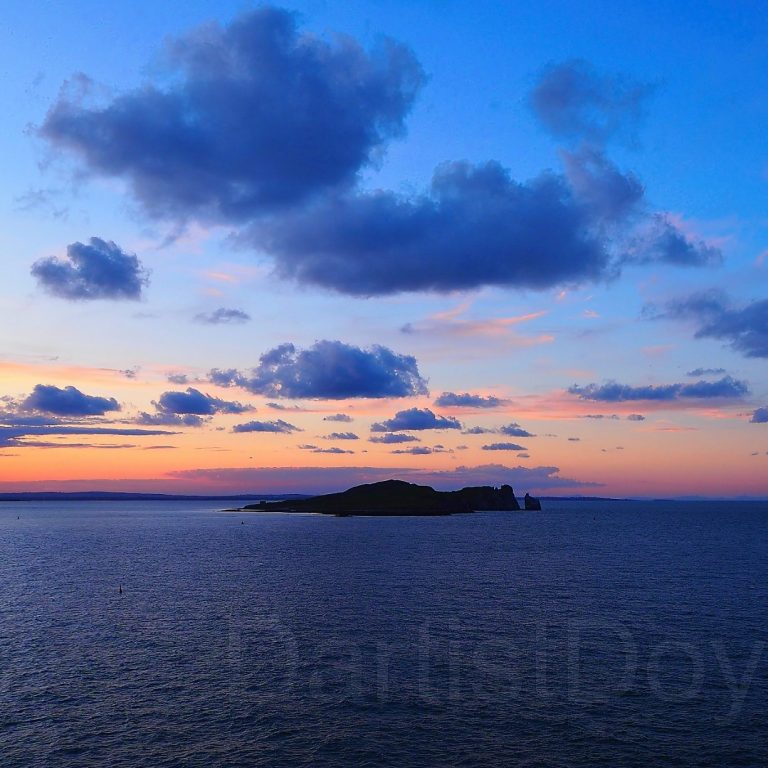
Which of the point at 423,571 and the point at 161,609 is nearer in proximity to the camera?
the point at 161,609

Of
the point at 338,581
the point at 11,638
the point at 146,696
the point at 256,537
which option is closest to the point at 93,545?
the point at 256,537

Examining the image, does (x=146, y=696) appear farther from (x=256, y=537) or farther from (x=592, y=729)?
(x=256, y=537)

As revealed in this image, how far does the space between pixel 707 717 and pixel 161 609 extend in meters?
58.2

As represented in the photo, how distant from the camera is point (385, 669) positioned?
52938 millimetres

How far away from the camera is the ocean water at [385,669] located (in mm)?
39219

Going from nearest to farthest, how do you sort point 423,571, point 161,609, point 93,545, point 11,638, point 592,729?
point 592,729 → point 11,638 → point 161,609 → point 423,571 → point 93,545

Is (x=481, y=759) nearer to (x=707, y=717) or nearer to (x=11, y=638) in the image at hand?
(x=707, y=717)

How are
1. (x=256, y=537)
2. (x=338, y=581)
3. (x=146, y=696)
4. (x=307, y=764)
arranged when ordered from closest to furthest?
1. (x=307, y=764)
2. (x=146, y=696)
3. (x=338, y=581)
4. (x=256, y=537)

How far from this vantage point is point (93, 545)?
170 metres

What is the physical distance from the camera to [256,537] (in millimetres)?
193125

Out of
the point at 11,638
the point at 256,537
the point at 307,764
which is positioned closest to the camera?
the point at 307,764

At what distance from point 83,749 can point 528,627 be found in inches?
1667

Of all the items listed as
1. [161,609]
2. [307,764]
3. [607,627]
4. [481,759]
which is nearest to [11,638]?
[161,609]

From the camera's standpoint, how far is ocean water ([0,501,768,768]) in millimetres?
39219
